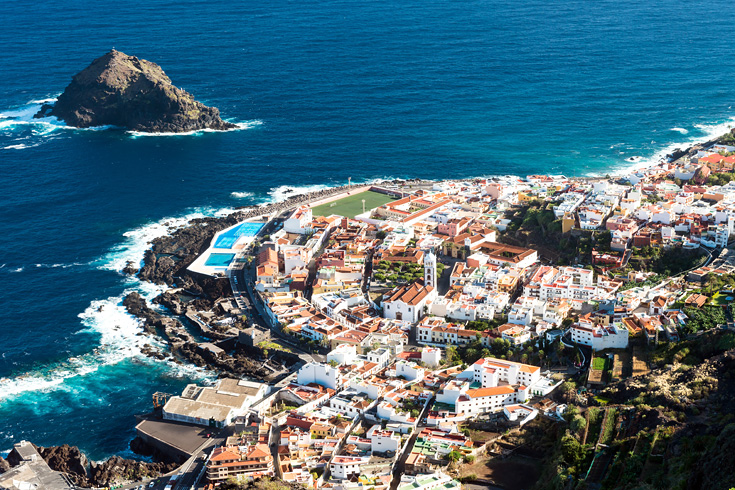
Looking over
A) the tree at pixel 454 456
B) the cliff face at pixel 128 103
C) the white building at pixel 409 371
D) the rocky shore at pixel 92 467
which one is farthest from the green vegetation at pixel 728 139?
the rocky shore at pixel 92 467

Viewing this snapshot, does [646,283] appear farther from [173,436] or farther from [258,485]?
[173,436]

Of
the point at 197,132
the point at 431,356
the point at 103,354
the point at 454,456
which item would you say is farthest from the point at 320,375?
the point at 197,132

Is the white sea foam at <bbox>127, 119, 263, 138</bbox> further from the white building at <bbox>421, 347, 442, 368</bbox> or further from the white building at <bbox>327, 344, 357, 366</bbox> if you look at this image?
the white building at <bbox>421, 347, 442, 368</bbox>

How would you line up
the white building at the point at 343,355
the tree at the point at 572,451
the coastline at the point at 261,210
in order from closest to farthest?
the tree at the point at 572,451
the white building at the point at 343,355
the coastline at the point at 261,210

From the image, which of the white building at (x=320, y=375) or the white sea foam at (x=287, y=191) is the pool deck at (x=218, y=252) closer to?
the white sea foam at (x=287, y=191)

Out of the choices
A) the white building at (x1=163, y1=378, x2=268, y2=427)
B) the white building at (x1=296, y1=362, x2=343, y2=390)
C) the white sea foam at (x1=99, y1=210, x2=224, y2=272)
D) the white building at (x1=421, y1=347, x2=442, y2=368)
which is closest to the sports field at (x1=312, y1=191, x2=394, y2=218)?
the white sea foam at (x1=99, y1=210, x2=224, y2=272)

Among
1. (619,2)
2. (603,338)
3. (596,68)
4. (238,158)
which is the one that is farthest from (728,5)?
(603,338)
